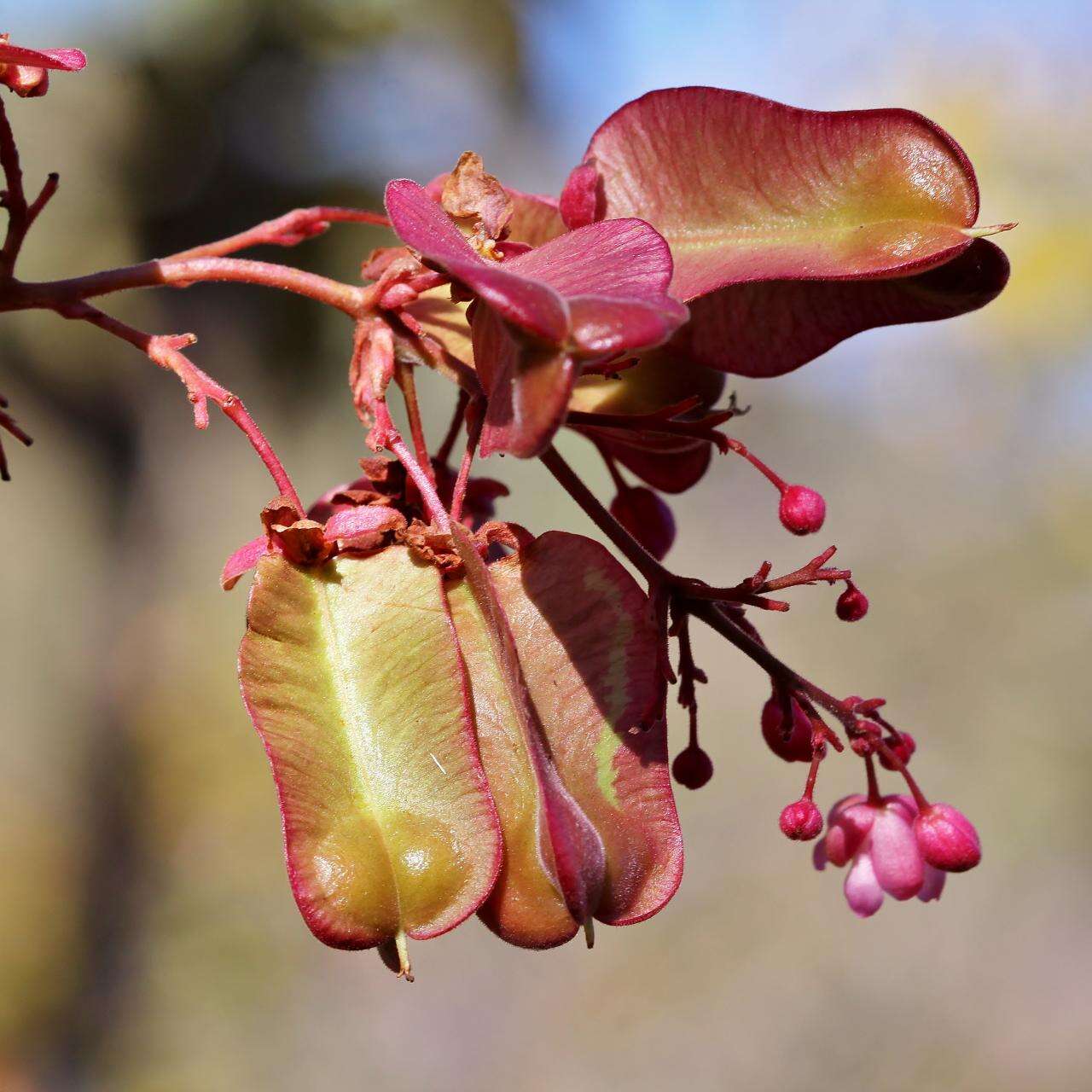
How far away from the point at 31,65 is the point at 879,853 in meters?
0.72

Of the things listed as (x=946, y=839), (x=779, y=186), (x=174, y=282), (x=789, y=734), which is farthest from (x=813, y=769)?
(x=174, y=282)

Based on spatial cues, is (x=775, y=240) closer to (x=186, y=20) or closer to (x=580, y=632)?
(x=580, y=632)

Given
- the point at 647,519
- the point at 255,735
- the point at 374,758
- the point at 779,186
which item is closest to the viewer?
the point at 374,758

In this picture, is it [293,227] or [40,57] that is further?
[293,227]

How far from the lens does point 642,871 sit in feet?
2.03

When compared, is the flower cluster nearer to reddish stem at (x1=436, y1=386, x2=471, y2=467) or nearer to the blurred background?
reddish stem at (x1=436, y1=386, x2=471, y2=467)

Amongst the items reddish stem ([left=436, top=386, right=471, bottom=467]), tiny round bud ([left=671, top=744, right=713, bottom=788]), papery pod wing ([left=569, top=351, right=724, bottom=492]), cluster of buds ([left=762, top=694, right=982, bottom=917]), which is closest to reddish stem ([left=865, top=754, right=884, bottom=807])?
cluster of buds ([left=762, top=694, right=982, bottom=917])

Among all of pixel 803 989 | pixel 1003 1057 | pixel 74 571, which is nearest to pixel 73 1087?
pixel 74 571

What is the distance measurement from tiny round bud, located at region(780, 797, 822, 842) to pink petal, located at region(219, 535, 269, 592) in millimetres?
343

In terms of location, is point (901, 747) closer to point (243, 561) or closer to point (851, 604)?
point (851, 604)

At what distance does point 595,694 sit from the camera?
620 millimetres

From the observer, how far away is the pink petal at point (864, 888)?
74cm

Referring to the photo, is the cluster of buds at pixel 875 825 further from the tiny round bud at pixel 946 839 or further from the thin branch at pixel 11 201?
the thin branch at pixel 11 201

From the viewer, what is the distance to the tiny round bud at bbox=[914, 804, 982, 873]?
27.2 inches
